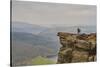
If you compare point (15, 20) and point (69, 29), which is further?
point (69, 29)

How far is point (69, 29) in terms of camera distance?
2.34m

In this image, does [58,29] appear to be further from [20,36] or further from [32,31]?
[20,36]

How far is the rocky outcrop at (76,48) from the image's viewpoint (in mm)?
2312

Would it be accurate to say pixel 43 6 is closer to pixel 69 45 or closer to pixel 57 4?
pixel 57 4

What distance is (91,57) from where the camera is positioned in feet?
7.96

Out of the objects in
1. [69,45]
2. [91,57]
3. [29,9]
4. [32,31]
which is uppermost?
[29,9]

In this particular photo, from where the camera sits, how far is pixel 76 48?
2361 millimetres

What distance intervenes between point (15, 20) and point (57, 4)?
53 cm

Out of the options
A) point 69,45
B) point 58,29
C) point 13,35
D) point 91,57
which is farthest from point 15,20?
point 91,57

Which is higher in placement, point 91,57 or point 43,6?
point 43,6

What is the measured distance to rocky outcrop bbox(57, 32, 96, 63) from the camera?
2312mm
